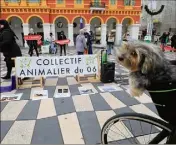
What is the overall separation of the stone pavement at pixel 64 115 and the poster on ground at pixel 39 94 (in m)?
0.10

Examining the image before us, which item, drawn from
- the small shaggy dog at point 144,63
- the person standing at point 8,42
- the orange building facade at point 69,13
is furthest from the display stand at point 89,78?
the orange building facade at point 69,13

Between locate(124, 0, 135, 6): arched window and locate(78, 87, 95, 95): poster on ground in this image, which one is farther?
locate(124, 0, 135, 6): arched window

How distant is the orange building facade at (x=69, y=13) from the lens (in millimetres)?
21312

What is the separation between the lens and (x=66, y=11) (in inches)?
897

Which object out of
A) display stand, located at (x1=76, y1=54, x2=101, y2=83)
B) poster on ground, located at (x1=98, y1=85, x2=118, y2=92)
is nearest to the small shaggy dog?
poster on ground, located at (x1=98, y1=85, x2=118, y2=92)

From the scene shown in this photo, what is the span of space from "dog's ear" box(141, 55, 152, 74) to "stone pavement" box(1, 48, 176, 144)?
1.08 m

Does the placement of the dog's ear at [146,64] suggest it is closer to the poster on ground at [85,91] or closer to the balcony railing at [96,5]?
the poster on ground at [85,91]

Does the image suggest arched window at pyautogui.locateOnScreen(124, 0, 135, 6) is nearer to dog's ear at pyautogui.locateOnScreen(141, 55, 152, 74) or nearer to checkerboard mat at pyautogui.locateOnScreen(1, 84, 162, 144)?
checkerboard mat at pyautogui.locateOnScreen(1, 84, 162, 144)

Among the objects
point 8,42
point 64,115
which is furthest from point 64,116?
point 8,42

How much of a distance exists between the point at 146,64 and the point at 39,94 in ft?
12.4

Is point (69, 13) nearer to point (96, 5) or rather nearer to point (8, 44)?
point (96, 5)

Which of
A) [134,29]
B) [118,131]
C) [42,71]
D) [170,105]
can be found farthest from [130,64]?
[134,29]

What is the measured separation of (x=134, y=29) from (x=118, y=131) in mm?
23658

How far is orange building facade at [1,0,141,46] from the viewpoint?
21312 mm
